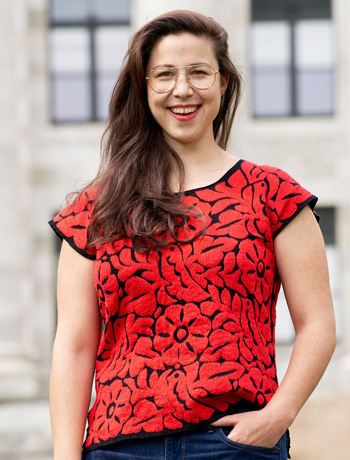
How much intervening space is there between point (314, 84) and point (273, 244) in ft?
48.9

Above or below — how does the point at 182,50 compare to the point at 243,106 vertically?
below

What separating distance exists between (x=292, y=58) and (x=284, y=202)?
14974mm

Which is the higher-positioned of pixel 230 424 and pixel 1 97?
pixel 1 97

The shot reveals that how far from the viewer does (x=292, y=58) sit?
17.2m

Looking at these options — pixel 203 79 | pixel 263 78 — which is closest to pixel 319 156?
pixel 263 78

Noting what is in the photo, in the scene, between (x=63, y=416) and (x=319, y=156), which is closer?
(x=63, y=416)

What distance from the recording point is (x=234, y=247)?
8.52 feet

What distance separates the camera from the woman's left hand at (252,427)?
250cm

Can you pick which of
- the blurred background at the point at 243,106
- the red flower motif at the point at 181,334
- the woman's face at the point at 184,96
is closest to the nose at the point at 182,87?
the woman's face at the point at 184,96

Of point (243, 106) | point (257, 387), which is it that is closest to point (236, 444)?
point (257, 387)

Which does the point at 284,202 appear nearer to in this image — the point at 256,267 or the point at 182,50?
the point at 256,267

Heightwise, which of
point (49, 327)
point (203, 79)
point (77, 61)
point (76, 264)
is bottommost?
point (49, 327)

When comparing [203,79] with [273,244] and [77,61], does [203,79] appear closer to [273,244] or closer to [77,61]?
[273,244]

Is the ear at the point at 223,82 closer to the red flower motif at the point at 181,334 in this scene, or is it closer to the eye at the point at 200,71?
the eye at the point at 200,71
